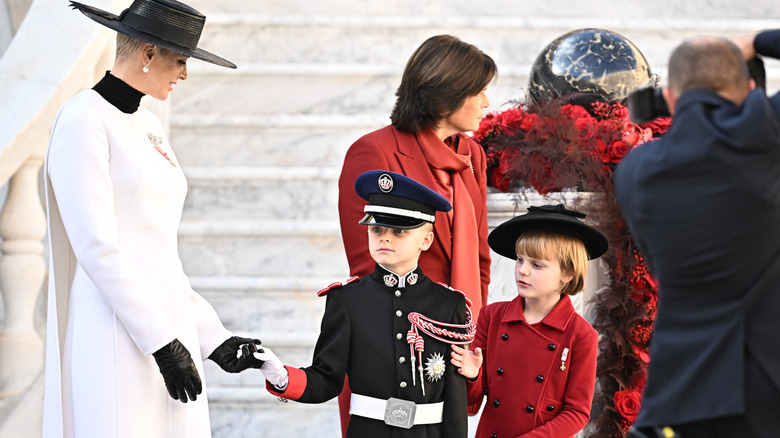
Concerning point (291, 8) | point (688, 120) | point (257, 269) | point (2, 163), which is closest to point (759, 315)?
point (688, 120)

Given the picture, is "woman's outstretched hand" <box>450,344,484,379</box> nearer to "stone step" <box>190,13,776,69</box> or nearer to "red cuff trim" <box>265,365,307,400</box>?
"red cuff trim" <box>265,365,307,400</box>

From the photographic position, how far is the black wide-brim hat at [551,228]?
10.6 feet

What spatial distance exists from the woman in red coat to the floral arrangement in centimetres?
44

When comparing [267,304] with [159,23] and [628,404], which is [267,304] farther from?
[159,23]

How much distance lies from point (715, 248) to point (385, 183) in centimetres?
116

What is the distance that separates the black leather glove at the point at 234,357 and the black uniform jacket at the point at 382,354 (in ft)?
0.46

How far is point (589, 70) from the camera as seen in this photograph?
14.0 ft

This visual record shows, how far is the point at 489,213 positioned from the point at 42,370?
1889 mm

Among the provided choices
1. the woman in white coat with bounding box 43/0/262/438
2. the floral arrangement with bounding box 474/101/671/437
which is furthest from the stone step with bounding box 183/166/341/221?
the woman in white coat with bounding box 43/0/262/438

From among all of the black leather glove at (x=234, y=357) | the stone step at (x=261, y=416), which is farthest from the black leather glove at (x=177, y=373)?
the stone step at (x=261, y=416)

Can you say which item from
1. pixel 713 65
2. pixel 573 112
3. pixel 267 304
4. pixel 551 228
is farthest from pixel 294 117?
pixel 713 65

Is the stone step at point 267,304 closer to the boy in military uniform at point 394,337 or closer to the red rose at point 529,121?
the red rose at point 529,121

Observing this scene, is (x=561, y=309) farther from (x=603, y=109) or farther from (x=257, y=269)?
(x=257, y=269)

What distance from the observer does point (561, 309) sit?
324 cm
